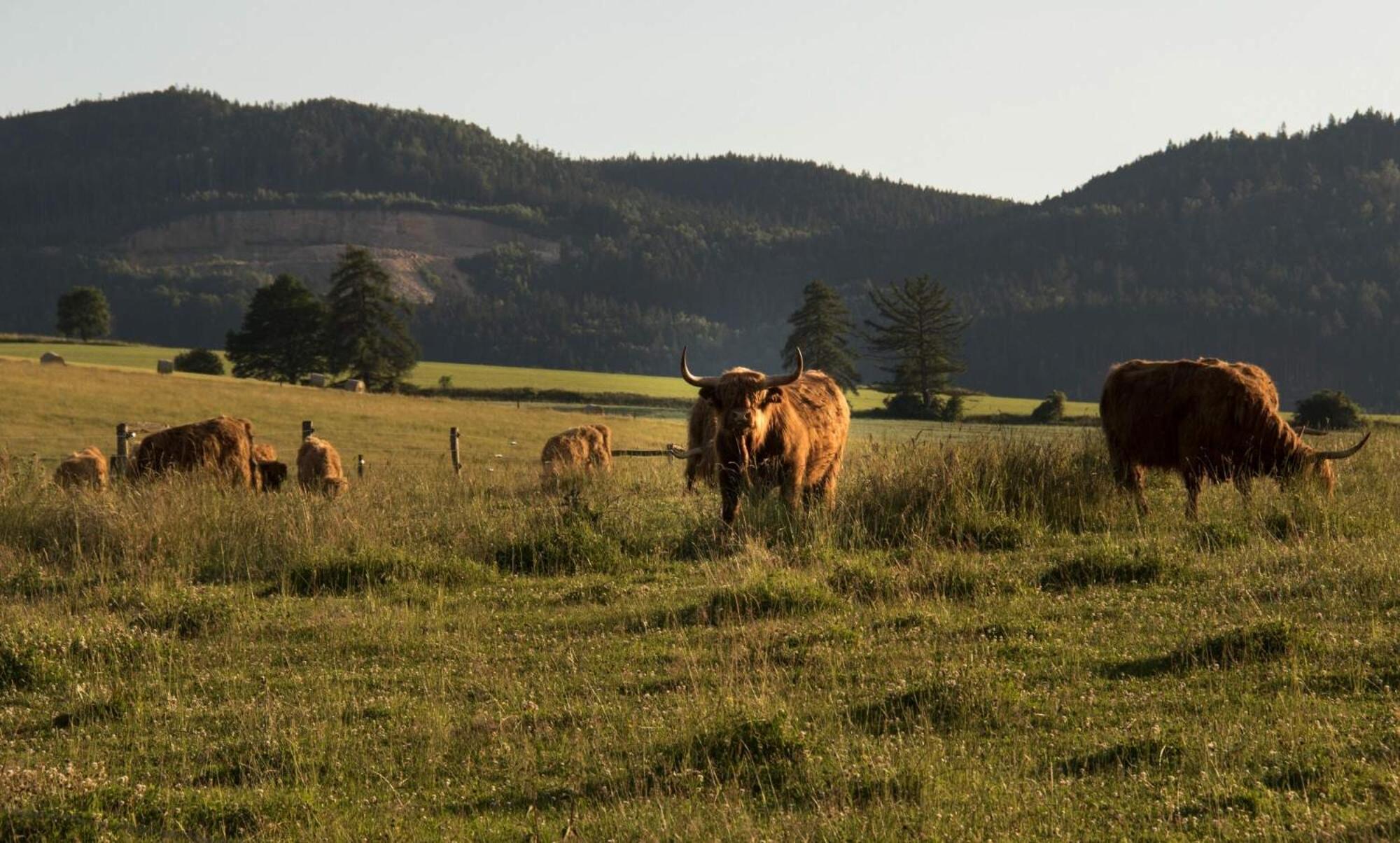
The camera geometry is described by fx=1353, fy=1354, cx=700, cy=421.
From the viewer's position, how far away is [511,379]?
115m

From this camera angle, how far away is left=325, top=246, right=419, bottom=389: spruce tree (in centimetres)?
8525

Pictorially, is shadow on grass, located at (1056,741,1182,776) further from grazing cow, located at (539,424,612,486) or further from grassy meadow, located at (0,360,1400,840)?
grazing cow, located at (539,424,612,486)

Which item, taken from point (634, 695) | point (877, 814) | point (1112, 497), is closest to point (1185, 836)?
point (877, 814)

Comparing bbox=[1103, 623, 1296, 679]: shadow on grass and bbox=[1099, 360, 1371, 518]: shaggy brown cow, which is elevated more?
bbox=[1099, 360, 1371, 518]: shaggy brown cow

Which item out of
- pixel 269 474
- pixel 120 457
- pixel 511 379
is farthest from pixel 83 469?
pixel 511 379

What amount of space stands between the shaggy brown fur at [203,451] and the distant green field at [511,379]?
6084 cm

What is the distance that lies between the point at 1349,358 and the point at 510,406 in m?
127

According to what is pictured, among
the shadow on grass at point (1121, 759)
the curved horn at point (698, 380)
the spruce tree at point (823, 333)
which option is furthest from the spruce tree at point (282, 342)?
the shadow on grass at point (1121, 759)

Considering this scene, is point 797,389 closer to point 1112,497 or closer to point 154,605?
point 1112,497

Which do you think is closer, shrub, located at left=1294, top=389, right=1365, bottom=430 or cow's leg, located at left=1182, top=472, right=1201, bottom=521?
cow's leg, located at left=1182, top=472, right=1201, bottom=521

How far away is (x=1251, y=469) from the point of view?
596 inches

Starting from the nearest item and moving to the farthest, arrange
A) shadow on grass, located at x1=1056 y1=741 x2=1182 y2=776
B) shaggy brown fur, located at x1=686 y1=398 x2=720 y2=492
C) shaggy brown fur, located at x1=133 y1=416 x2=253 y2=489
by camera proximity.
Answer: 1. shadow on grass, located at x1=1056 y1=741 x2=1182 y2=776
2. shaggy brown fur, located at x1=686 y1=398 x2=720 y2=492
3. shaggy brown fur, located at x1=133 y1=416 x2=253 y2=489

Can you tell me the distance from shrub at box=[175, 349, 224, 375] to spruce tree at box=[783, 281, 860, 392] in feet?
120

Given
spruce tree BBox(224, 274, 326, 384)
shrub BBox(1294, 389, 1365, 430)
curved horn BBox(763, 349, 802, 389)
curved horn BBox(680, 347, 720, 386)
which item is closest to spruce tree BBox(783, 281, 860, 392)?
spruce tree BBox(224, 274, 326, 384)
